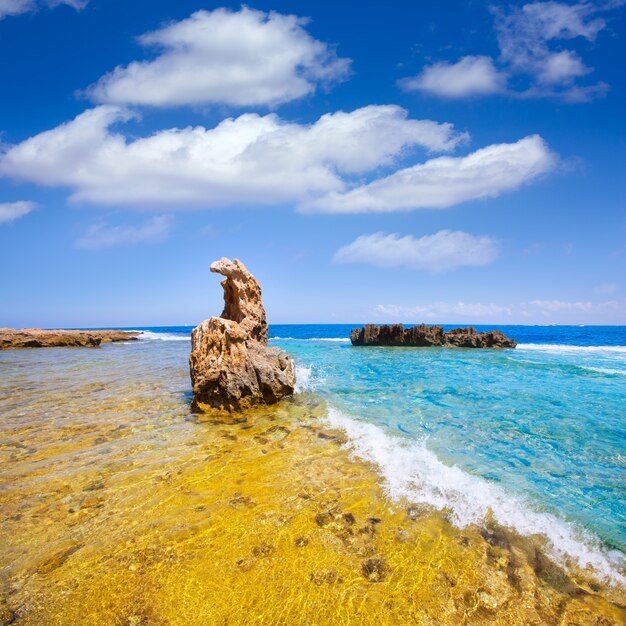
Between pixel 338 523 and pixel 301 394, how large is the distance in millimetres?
7851

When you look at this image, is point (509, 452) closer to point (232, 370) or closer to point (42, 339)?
point (232, 370)

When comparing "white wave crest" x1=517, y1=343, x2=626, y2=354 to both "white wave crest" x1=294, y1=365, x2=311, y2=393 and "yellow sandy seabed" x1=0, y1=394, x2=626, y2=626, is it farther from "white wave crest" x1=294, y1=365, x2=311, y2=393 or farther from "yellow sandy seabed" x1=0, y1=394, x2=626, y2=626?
"yellow sandy seabed" x1=0, y1=394, x2=626, y2=626

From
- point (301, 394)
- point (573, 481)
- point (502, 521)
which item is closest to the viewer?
point (502, 521)

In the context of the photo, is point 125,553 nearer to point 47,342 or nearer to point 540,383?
point 540,383

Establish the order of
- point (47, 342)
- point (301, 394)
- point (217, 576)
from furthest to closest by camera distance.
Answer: point (47, 342) < point (301, 394) < point (217, 576)

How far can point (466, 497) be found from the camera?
209 inches

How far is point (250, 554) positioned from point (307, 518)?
93 centimetres

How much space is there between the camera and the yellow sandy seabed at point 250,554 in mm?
3246

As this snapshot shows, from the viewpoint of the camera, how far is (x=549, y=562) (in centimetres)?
400

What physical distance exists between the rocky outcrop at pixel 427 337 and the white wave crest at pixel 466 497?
1448 inches

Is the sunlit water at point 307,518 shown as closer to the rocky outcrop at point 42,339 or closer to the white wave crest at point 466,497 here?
the white wave crest at point 466,497

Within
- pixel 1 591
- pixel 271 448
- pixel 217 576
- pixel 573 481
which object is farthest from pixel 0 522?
pixel 573 481

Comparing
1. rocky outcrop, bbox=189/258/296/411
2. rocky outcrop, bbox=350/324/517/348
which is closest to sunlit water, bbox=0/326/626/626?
rocky outcrop, bbox=189/258/296/411

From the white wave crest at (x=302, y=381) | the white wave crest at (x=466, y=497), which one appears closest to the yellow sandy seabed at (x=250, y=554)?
the white wave crest at (x=466, y=497)
